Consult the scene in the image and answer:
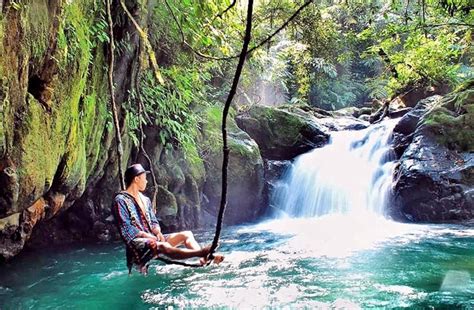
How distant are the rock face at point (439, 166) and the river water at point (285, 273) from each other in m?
0.66

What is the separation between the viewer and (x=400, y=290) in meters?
5.67

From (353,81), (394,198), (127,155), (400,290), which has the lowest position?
(400,290)

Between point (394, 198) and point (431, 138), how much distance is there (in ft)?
6.44

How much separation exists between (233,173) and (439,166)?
5501 millimetres

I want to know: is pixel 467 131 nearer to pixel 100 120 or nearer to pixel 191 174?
pixel 191 174

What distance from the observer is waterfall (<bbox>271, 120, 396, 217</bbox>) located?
12906 mm

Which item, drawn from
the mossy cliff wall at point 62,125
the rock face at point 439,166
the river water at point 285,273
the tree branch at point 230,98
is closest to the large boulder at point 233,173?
the river water at point 285,273

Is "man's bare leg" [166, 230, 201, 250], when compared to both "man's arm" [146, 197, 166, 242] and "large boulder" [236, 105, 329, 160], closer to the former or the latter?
"man's arm" [146, 197, 166, 242]

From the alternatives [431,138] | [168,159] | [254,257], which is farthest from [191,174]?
[431,138]

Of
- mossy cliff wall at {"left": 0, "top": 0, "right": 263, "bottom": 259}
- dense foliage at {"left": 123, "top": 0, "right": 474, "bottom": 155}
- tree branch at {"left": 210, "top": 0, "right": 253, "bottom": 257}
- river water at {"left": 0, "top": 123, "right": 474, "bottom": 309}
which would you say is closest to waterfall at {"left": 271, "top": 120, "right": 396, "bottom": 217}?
river water at {"left": 0, "top": 123, "right": 474, "bottom": 309}

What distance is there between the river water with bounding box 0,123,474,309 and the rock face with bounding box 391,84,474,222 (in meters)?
0.66

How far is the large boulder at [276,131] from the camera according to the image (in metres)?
14.9

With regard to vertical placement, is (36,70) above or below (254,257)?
above

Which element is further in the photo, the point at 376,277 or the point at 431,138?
the point at 431,138
